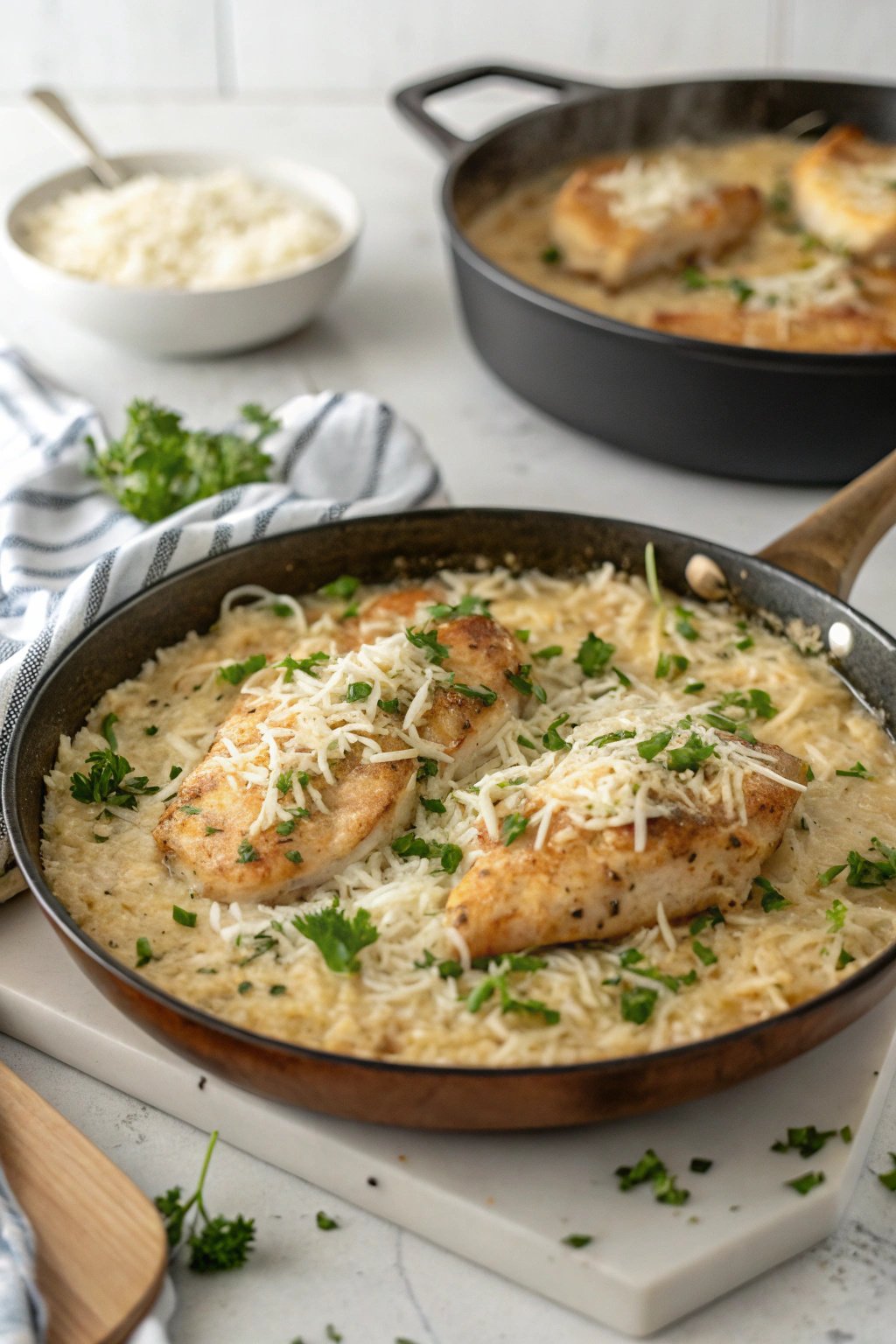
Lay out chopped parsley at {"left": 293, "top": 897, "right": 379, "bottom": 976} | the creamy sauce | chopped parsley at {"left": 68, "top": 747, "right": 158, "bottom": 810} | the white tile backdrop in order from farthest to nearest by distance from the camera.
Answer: the white tile backdrop
the creamy sauce
chopped parsley at {"left": 68, "top": 747, "right": 158, "bottom": 810}
chopped parsley at {"left": 293, "top": 897, "right": 379, "bottom": 976}

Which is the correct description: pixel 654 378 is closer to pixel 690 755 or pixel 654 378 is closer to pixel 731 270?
pixel 731 270

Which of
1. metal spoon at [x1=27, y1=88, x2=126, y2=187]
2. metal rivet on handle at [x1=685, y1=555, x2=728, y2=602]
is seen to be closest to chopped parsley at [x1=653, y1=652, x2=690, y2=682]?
metal rivet on handle at [x1=685, y1=555, x2=728, y2=602]

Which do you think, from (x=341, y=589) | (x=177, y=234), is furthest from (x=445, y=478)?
(x=177, y=234)

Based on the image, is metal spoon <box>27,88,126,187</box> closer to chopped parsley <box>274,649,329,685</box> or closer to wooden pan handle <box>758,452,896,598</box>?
chopped parsley <box>274,649,329,685</box>

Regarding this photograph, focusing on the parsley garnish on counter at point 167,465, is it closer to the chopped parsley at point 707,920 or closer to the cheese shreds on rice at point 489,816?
the cheese shreds on rice at point 489,816

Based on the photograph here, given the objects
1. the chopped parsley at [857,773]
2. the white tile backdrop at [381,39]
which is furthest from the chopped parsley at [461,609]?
the white tile backdrop at [381,39]

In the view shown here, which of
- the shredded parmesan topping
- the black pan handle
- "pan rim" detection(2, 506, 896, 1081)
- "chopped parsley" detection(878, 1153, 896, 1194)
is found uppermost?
the black pan handle

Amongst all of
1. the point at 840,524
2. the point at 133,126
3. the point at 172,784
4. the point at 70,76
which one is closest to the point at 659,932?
the point at 172,784

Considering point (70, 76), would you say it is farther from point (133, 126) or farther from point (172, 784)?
point (172, 784)
